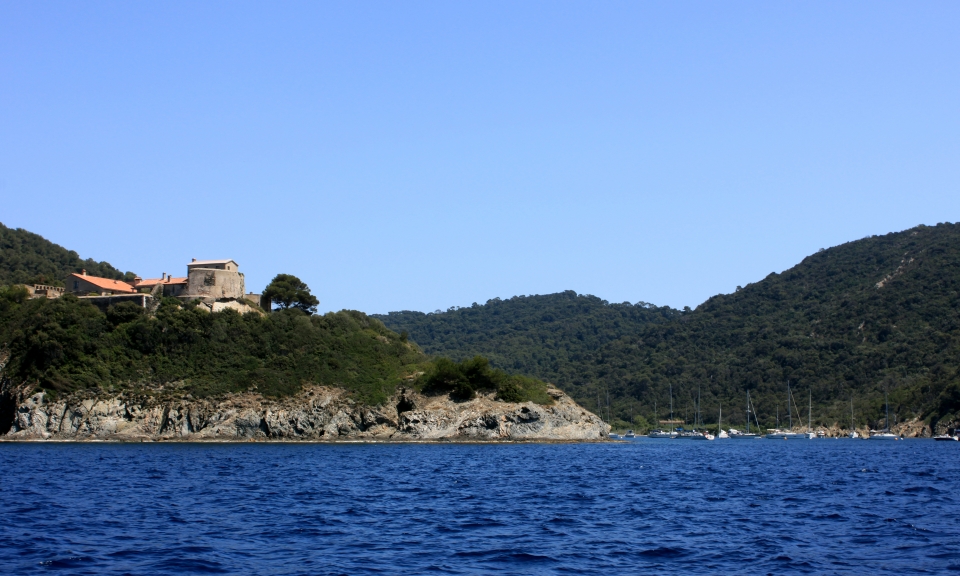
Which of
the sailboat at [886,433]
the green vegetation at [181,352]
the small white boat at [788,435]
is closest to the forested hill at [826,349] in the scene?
the sailboat at [886,433]

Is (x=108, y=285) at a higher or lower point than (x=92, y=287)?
higher

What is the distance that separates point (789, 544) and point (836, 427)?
366 ft

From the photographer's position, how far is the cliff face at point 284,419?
78938 mm

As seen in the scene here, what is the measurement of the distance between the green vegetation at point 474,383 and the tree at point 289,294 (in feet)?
63.2

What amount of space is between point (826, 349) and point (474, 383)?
78.2 m

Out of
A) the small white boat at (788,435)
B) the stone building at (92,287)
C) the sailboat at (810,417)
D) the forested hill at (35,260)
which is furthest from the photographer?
the forested hill at (35,260)

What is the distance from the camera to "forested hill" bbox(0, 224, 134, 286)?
128m

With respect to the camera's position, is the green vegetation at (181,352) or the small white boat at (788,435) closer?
Result: the green vegetation at (181,352)

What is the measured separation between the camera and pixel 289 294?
105 metres

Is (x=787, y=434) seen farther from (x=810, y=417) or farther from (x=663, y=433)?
(x=663, y=433)

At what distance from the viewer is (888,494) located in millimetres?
36656

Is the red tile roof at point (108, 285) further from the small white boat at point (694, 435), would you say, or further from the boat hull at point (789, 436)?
the boat hull at point (789, 436)

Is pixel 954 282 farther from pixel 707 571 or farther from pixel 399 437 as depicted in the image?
pixel 707 571

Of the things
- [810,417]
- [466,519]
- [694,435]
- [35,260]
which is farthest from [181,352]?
[810,417]
